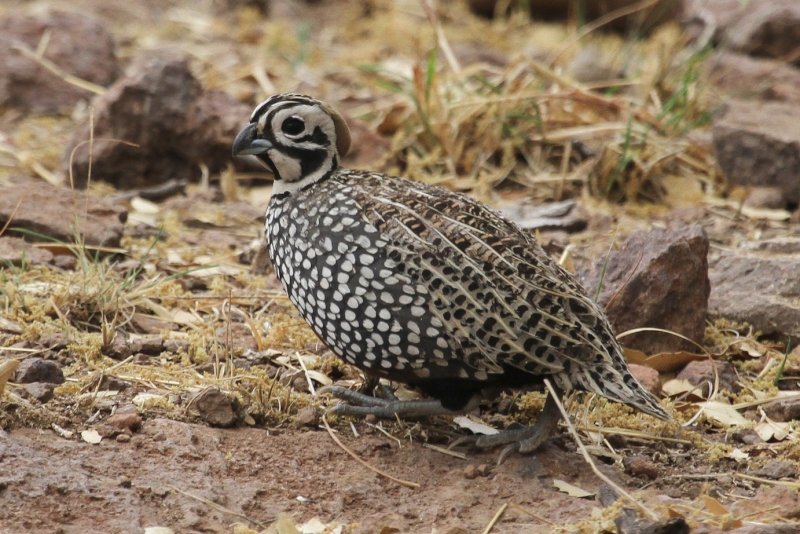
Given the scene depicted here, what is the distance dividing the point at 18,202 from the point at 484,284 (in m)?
2.79

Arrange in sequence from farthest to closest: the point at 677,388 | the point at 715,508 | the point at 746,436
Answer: the point at 677,388 → the point at 746,436 → the point at 715,508

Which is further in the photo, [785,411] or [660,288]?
[660,288]

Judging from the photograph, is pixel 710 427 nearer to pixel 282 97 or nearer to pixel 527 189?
pixel 282 97

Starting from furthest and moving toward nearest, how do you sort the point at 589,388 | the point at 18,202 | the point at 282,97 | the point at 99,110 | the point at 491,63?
1. the point at 491,63
2. the point at 99,110
3. the point at 18,202
4. the point at 282,97
5. the point at 589,388

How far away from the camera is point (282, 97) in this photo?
4234 millimetres

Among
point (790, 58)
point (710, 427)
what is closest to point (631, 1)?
point (790, 58)

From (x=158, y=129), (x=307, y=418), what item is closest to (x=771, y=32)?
(x=158, y=129)

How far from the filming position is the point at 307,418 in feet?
13.2

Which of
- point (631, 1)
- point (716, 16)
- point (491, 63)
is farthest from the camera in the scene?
point (631, 1)

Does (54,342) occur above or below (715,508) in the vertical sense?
below

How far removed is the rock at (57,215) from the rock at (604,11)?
6600mm

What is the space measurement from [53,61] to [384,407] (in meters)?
5.29

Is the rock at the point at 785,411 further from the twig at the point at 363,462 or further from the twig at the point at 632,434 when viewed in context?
the twig at the point at 363,462

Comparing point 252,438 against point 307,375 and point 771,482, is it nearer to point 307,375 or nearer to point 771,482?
point 307,375
